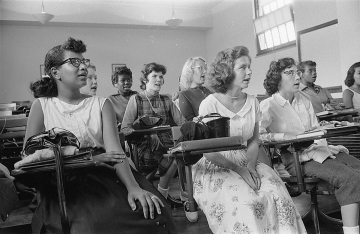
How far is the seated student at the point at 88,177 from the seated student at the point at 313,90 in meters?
2.19

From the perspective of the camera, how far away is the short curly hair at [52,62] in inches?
53.4

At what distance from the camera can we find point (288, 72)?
2221 millimetres

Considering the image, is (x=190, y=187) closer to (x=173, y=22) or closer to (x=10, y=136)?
(x=173, y=22)

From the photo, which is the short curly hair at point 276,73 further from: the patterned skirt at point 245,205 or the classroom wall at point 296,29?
the patterned skirt at point 245,205

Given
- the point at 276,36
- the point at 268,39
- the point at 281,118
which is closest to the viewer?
the point at 281,118

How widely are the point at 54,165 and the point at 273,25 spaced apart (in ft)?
7.57

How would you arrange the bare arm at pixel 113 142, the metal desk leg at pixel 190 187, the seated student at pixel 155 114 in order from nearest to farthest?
the bare arm at pixel 113 142 < the metal desk leg at pixel 190 187 < the seated student at pixel 155 114

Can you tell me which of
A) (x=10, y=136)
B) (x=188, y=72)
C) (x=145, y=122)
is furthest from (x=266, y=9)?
(x=10, y=136)

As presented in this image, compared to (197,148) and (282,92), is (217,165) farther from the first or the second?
(282,92)

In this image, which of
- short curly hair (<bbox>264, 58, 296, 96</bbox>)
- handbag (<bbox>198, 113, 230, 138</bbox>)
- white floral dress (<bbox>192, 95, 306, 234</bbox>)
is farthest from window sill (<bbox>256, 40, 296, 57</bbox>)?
handbag (<bbox>198, 113, 230, 138</bbox>)

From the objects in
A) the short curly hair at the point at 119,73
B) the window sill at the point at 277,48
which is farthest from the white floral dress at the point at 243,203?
the short curly hair at the point at 119,73

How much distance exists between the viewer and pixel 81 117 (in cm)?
140

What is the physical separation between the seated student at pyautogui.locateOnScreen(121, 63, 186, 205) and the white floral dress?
109cm

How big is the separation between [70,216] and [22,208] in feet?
6.61
